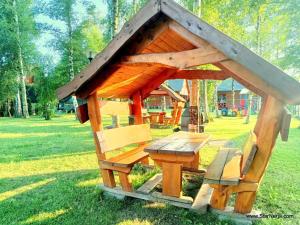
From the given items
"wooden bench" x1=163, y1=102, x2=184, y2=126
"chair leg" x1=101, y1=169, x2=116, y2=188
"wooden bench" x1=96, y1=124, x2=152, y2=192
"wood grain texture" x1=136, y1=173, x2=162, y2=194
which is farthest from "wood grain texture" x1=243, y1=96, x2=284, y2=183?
"wooden bench" x1=163, y1=102, x2=184, y2=126

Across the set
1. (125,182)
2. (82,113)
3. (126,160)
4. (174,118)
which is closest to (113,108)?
(82,113)

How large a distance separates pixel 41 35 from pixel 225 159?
24718 millimetres

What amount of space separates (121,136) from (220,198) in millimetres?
2248

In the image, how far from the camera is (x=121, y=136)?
4.93m

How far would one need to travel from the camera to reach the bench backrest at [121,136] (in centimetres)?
434

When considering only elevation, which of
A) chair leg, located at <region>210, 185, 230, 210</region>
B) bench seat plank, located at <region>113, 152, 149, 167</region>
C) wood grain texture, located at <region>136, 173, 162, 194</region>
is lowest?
wood grain texture, located at <region>136, 173, 162, 194</region>

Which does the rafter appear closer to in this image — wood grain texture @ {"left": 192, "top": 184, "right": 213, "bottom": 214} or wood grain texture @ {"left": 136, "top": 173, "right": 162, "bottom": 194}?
wood grain texture @ {"left": 136, "top": 173, "right": 162, "bottom": 194}

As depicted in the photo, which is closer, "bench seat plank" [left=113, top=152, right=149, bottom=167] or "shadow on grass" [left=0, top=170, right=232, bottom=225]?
"shadow on grass" [left=0, top=170, right=232, bottom=225]

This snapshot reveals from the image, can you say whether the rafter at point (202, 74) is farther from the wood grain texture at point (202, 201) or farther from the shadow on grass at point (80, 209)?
Result: the shadow on grass at point (80, 209)

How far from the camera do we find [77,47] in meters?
23.9

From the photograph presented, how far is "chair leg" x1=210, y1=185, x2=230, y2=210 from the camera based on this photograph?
347 cm

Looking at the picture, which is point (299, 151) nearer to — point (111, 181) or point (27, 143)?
point (111, 181)

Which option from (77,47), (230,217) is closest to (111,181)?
(230,217)

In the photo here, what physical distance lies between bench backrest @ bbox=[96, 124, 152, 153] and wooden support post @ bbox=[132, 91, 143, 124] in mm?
418
